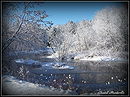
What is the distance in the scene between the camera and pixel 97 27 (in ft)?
88.2

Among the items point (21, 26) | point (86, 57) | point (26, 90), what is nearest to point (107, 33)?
point (86, 57)

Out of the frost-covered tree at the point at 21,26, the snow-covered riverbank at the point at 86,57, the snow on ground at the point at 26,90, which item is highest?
the frost-covered tree at the point at 21,26

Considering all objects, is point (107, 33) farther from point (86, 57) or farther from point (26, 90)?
point (26, 90)

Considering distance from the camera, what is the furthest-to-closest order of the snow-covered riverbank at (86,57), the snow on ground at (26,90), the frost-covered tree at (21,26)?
1. the snow-covered riverbank at (86,57)
2. the frost-covered tree at (21,26)
3. the snow on ground at (26,90)

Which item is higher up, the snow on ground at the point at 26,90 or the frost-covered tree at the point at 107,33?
the frost-covered tree at the point at 107,33

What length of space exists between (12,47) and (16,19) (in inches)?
61.9

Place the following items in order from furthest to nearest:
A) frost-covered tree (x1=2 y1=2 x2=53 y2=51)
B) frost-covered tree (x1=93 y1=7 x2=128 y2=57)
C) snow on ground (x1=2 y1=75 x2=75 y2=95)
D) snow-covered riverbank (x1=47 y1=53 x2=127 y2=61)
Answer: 1. snow-covered riverbank (x1=47 y1=53 x2=127 y2=61)
2. frost-covered tree (x1=93 y1=7 x2=128 y2=57)
3. frost-covered tree (x1=2 y1=2 x2=53 y2=51)
4. snow on ground (x1=2 y1=75 x2=75 y2=95)

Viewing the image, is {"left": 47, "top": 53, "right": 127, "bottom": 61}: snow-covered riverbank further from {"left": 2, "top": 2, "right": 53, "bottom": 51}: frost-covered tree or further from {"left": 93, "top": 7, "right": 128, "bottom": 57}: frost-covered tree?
{"left": 2, "top": 2, "right": 53, "bottom": 51}: frost-covered tree

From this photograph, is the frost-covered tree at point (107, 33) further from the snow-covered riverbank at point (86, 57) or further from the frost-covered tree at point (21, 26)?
the frost-covered tree at point (21, 26)

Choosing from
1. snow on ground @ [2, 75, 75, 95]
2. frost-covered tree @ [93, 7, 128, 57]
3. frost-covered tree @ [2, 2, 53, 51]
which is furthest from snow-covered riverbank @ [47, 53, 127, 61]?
snow on ground @ [2, 75, 75, 95]

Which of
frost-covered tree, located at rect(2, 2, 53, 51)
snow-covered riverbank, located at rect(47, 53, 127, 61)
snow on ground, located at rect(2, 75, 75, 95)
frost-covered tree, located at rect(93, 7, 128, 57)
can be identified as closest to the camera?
snow on ground, located at rect(2, 75, 75, 95)

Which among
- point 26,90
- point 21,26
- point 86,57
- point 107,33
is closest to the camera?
point 26,90

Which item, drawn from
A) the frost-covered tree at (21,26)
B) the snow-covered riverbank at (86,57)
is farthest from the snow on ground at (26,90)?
the snow-covered riverbank at (86,57)

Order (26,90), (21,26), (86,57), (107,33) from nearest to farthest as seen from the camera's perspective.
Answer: (26,90) → (21,26) → (107,33) → (86,57)
